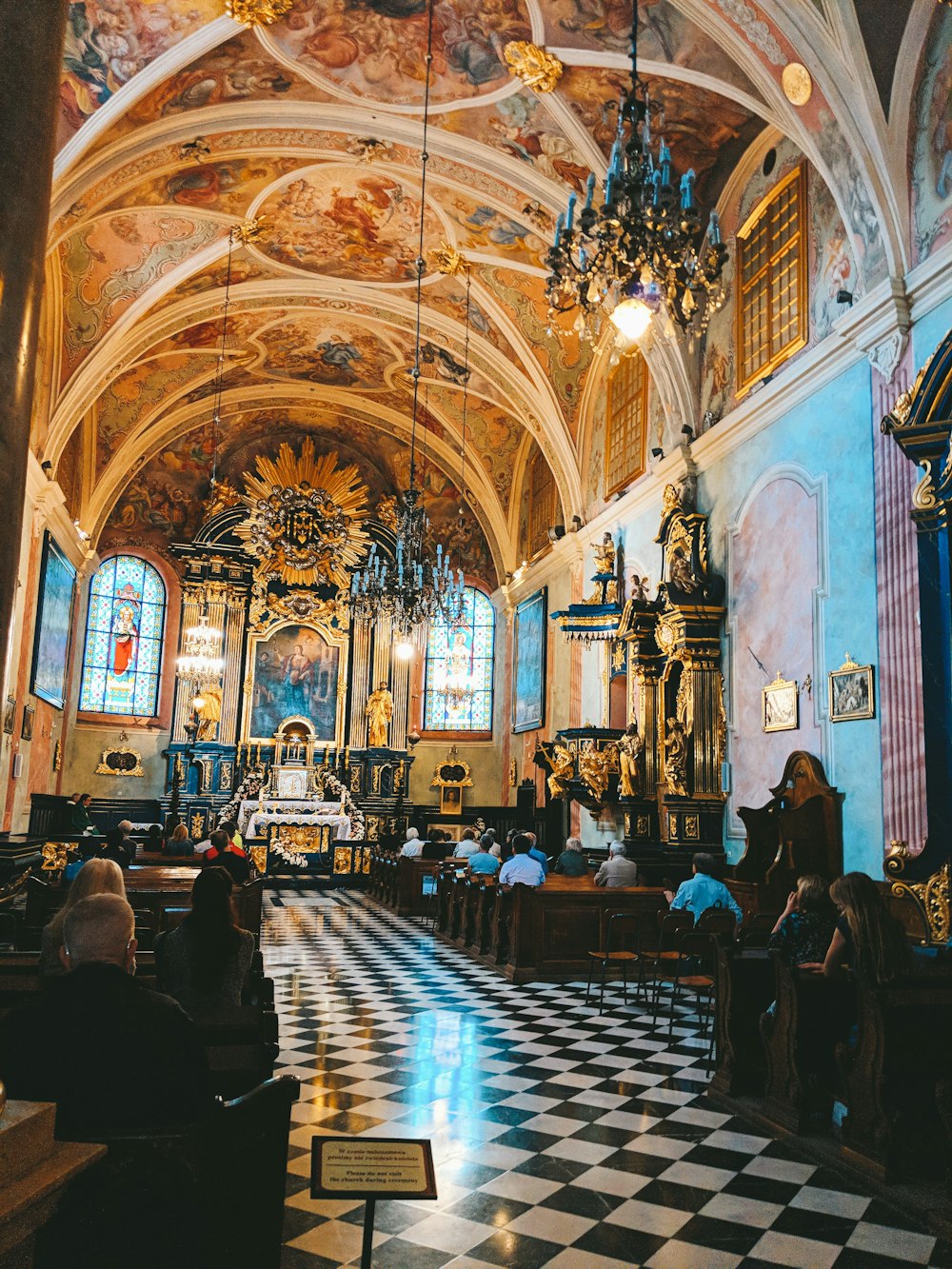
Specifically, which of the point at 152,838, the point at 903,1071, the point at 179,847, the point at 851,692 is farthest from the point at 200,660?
the point at 903,1071

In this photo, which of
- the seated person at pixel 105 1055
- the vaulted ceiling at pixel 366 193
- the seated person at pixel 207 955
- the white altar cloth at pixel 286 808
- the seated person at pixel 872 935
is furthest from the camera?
the white altar cloth at pixel 286 808

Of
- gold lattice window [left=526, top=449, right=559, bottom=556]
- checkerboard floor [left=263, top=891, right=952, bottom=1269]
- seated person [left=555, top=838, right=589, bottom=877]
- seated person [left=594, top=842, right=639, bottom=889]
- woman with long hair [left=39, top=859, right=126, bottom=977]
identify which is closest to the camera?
checkerboard floor [left=263, top=891, right=952, bottom=1269]

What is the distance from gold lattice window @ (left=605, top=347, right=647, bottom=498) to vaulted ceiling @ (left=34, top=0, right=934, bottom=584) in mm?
904

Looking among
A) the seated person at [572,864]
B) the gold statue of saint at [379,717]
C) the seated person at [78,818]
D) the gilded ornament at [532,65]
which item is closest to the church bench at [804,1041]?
the seated person at [572,864]

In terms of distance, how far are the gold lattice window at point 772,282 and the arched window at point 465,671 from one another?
12774mm

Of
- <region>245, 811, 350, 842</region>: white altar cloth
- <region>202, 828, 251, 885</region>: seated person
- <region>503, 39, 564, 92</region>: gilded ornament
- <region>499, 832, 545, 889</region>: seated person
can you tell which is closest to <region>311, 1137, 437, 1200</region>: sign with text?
<region>202, 828, 251, 885</region>: seated person

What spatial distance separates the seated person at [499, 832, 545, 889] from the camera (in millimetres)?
10547

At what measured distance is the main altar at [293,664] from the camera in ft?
72.4

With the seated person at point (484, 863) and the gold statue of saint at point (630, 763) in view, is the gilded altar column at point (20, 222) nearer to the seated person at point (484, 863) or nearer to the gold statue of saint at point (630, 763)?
the seated person at point (484, 863)

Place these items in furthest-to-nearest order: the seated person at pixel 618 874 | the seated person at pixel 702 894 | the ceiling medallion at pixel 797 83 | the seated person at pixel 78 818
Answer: the seated person at pixel 78 818 < the seated person at pixel 618 874 < the ceiling medallion at pixel 797 83 < the seated person at pixel 702 894

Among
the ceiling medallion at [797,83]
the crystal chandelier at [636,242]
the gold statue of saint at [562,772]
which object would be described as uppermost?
the ceiling medallion at [797,83]

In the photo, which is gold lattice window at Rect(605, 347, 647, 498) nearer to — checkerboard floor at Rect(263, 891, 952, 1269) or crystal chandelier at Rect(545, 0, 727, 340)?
crystal chandelier at Rect(545, 0, 727, 340)

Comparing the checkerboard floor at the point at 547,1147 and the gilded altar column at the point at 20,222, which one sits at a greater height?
the gilded altar column at the point at 20,222

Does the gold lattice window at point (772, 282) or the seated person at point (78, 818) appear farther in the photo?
the seated person at point (78, 818)
